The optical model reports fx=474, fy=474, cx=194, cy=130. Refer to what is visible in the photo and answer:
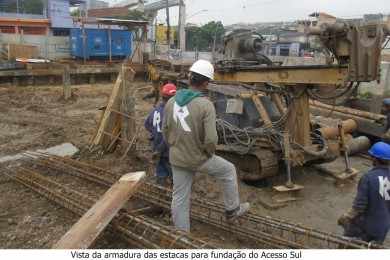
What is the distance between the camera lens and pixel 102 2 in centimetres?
7531

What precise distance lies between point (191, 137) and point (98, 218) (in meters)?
1.28

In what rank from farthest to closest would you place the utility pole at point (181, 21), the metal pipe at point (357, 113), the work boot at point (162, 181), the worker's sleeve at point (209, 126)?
the utility pole at point (181, 21), the metal pipe at point (357, 113), the work boot at point (162, 181), the worker's sleeve at point (209, 126)

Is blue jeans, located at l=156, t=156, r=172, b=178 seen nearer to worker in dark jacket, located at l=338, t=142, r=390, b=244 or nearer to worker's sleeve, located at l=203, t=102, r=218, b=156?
worker's sleeve, located at l=203, t=102, r=218, b=156

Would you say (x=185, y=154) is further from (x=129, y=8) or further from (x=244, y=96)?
(x=129, y=8)

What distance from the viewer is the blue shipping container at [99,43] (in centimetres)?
2775

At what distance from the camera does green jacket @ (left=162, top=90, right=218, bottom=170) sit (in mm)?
4719

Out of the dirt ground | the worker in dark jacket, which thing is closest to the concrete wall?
the dirt ground

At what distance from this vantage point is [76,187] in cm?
712

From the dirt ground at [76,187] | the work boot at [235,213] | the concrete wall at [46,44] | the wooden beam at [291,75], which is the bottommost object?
the dirt ground at [76,187]

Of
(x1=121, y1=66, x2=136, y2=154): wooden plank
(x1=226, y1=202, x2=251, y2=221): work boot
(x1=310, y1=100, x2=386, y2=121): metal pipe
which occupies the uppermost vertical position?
(x1=121, y1=66, x2=136, y2=154): wooden plank

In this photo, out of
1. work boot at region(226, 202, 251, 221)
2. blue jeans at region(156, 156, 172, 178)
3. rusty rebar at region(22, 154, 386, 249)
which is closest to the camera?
rusty rebar at region(22, 154, 386, 249)

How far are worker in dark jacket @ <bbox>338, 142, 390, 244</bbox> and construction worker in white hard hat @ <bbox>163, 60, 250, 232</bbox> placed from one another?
1.35 m

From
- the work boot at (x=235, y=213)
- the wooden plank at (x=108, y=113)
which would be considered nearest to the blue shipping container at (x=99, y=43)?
the wooden plank at (x=108, y=113)

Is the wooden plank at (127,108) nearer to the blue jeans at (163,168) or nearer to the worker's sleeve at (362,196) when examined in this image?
the blue jeans at (163,168)
